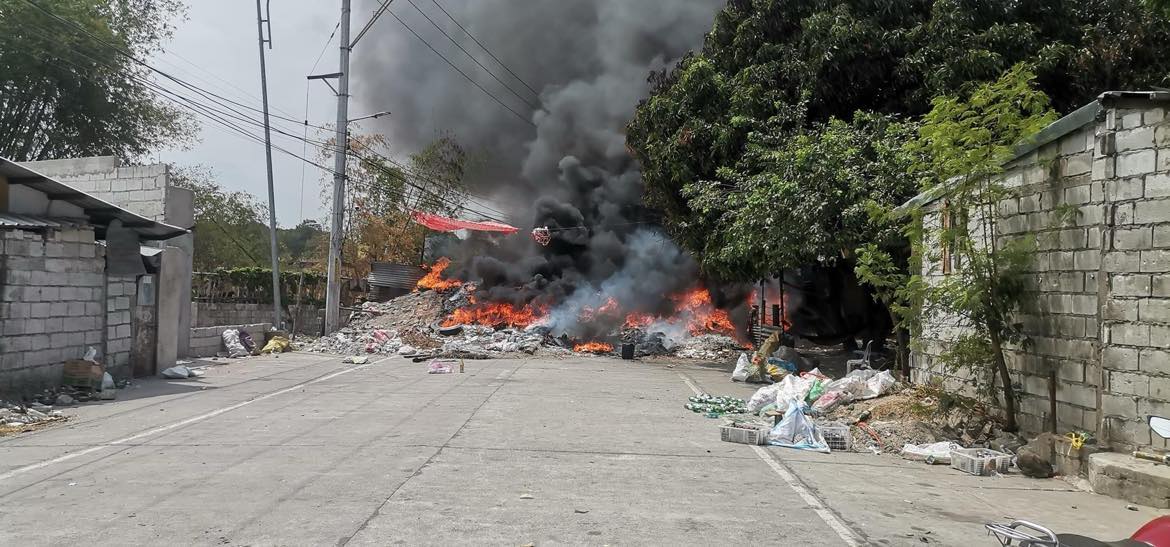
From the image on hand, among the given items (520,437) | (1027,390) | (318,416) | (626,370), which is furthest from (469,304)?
(1027,390)

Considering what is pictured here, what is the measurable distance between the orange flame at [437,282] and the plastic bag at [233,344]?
10.4 m

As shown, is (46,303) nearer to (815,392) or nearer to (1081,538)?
(815,392)

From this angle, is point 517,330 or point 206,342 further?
point 517,330

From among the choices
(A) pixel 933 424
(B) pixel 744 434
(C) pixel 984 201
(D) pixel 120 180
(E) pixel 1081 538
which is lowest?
(B) pixel 744 434

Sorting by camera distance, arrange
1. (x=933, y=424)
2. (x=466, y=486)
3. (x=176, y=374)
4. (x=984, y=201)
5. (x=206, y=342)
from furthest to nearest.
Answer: (x=206, y=342), (x=176, y=374), (x=933, y=424), (x=984, y=201), (x=466, y=486)

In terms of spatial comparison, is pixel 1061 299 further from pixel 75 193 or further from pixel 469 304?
pixel 469 304

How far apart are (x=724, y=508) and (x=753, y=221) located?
10.6 m

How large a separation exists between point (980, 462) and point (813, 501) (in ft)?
8.14

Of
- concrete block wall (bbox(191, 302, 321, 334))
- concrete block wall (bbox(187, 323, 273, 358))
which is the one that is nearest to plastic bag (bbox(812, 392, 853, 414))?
concrete block wall (bbox(187, 323, 273, 358))

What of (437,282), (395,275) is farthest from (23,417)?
(395,275)

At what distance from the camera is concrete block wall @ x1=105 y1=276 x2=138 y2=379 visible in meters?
13.9

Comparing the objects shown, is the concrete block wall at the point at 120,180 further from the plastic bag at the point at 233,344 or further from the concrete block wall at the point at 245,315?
the concrete block wall at the point at 245,315

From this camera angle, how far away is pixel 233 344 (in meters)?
20.4

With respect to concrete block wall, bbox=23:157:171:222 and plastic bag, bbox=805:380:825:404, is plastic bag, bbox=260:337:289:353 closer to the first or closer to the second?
concrete block wall, bbox=23:157:171:222
